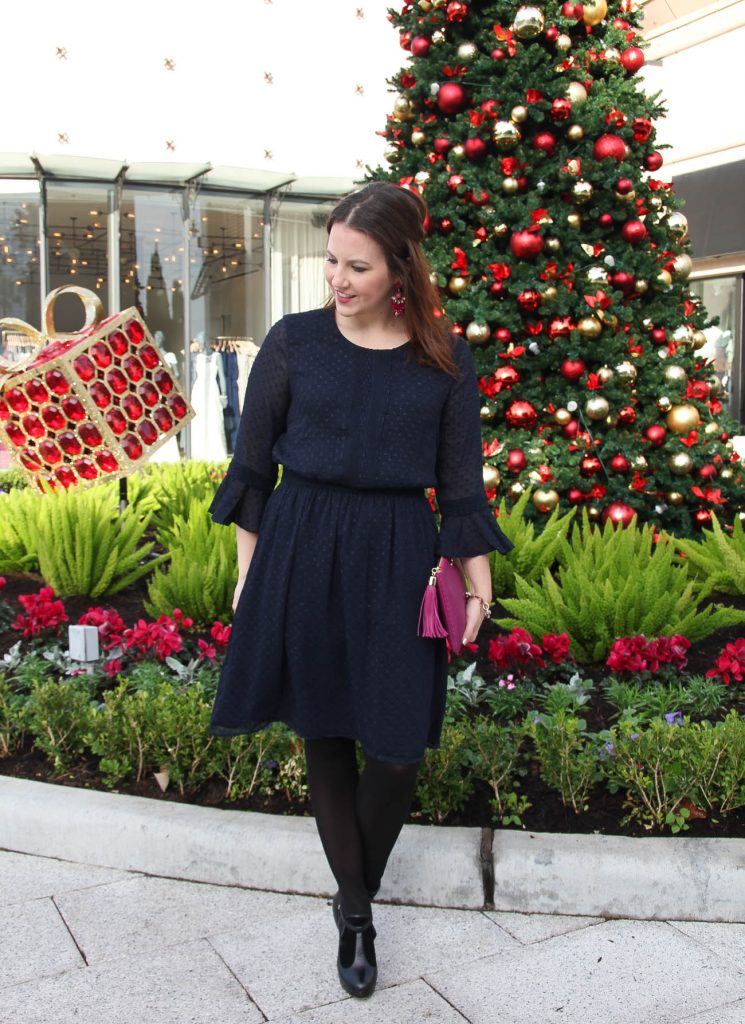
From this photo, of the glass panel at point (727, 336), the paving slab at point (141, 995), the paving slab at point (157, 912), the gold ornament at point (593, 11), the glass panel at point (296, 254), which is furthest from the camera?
the glass panel at point (727, 336)

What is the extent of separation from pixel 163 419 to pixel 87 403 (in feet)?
1.51

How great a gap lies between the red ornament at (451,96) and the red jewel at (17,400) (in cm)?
263

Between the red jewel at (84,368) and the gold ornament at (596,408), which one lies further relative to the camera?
the red jewel at (84,368)

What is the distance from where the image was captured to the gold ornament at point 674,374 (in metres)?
5.16

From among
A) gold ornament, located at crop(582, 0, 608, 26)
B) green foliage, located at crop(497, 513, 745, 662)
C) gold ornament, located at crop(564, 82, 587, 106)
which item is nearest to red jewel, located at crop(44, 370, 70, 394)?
green foliage, located at crop(497, 513, 745, 662)

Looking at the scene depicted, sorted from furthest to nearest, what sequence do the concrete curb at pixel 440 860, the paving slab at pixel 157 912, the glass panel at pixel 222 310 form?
the glass panel at pixel 222 310, the concrete curb at pixel 440 860, the paving slab at pixel 157 912

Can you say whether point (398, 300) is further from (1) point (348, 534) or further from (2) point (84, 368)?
(2) point (84, 368)

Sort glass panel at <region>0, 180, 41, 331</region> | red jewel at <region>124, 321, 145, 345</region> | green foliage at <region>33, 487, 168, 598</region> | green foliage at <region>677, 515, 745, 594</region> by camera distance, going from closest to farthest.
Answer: green foliage at <region>677, 515, 745, 594</region>
green foliage at <region>33, 487, 168, 598</region>
red jewel at <region>124, 321, 145, 345</region>
glass panel at <region>0, 180, 41, 331</region>

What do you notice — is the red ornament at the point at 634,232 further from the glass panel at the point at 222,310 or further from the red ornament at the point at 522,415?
the glass panel at the point at 222,310

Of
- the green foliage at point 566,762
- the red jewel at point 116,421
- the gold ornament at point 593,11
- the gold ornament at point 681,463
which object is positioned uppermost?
the gold ornament at point 593,11

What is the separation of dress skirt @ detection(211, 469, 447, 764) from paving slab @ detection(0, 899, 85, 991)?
2.10ft

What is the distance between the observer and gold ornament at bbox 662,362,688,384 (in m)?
5.16

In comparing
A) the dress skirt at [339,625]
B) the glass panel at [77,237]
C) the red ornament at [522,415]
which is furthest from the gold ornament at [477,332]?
the glass panel at [77,237]

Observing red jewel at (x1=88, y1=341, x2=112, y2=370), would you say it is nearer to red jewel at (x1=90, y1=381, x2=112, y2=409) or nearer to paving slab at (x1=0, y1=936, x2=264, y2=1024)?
red jewel at (x1=90, y1=381, x2=112, y2=409)
